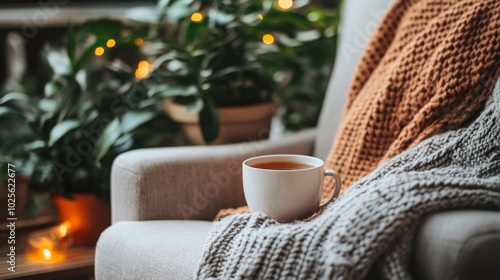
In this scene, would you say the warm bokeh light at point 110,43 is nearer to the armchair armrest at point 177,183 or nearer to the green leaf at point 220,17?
the green leaf at point 220,17

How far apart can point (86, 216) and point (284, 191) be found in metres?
0.75

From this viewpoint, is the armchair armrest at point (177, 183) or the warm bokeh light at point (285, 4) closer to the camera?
the armchair armrest at point (177, 183)

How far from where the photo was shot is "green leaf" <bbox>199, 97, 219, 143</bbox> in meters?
1.52

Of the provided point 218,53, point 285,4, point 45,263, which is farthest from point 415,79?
point 45,263

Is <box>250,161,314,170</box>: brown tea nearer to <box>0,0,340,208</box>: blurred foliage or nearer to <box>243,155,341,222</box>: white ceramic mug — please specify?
<box>243,155,341,222</box>: white ceramic mug

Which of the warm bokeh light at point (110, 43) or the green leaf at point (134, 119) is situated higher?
the warm bokeh light at point (110, 43)

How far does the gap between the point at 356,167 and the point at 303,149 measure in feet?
0.90

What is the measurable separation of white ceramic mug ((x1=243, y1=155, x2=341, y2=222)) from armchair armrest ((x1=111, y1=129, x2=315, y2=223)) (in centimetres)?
29

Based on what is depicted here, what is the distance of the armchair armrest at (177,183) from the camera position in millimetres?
1283

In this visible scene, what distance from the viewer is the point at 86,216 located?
160 centimetres

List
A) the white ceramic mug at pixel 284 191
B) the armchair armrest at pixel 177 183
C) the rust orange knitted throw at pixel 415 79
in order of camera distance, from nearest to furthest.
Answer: the white ceramic mug at pixel 284 191 → the rust orange knitted throw at pixel 415 79 → the armchair armrest at pixel 177 183

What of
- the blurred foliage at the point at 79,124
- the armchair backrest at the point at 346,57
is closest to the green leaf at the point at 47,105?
the blurred foliage at the point at 79,124

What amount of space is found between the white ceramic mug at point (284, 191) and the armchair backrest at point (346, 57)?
0.48 meters

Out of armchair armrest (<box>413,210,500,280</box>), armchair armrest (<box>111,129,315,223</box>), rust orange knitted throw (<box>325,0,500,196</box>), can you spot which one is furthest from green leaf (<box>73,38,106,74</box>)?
armchair armrest (<box>413,210,500,280</box>)
